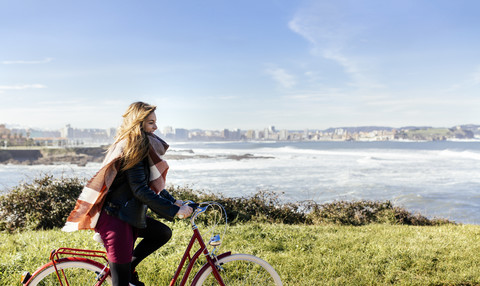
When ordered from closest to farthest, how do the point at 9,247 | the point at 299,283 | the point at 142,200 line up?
the point at 142,200 < the point at 299,283 < the point at 9,247

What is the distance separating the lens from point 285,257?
4.75 metres

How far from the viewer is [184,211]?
8.32ft

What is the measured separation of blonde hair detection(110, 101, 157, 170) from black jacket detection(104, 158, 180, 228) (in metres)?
0.07

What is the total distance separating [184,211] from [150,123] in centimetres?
71

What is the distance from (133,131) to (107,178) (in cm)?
38

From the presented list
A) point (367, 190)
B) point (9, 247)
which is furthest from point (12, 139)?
point (9, 247)

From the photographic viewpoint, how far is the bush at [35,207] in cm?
760

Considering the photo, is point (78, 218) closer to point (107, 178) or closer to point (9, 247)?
point (107, 178)

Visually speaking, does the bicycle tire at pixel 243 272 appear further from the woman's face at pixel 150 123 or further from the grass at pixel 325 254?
the woman's face at pixel 150 123

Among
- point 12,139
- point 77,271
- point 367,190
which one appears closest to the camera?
point 77,271

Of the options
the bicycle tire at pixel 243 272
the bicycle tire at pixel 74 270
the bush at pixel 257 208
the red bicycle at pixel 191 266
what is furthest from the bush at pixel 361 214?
the bicycle tire at pixel 74 270

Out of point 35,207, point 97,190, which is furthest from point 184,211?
point 35,207

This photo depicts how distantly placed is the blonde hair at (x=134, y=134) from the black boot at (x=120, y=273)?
0.72m

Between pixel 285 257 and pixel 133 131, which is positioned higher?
pixel 133 131
